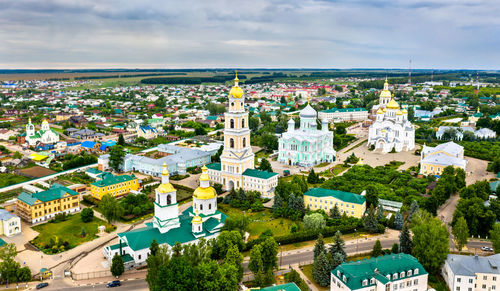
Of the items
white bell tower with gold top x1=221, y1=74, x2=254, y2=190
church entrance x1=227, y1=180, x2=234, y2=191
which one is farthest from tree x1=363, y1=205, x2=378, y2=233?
church entrance x1=227, y1=180, x2=234, y2=191

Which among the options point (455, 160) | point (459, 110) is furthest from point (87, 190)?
point (459, 110)

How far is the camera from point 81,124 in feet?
289

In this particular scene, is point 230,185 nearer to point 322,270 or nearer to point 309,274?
point 309,274

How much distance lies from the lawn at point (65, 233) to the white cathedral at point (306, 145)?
92.7 feet

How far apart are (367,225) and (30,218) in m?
29.9

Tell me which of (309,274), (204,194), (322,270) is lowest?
(309,274)

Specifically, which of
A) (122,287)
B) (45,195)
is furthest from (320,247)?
(45,195)

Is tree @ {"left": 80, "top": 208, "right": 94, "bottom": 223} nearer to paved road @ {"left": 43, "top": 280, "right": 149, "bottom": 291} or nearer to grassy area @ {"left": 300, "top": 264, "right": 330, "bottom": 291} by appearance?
paved road @ {"left": 43, "top": 280, "right": 149, "bottom": 291}

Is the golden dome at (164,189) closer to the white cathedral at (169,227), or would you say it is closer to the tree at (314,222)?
the white cathedral at (169,227)

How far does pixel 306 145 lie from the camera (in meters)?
53.8

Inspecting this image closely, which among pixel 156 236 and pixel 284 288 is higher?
pixel 156 236

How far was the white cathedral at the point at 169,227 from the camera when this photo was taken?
89.1ft

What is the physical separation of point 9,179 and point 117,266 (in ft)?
103

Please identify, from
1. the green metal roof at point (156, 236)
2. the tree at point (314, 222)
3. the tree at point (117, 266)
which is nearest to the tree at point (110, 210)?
the green metal roof at point (156, 236)
